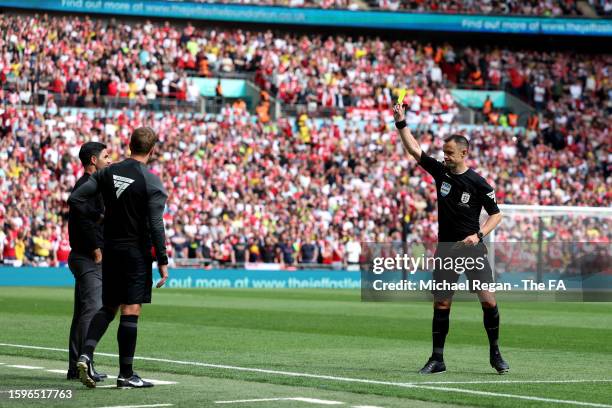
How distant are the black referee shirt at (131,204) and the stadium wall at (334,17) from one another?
37.0 metres

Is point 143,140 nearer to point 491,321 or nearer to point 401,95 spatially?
point 401,95

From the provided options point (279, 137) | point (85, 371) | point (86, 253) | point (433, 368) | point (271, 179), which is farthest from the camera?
point (279, 137)

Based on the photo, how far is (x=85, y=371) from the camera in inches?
428

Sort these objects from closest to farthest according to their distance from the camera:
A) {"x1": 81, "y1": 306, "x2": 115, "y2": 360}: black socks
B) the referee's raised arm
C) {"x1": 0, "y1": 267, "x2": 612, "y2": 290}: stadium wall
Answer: {"x1": 81, "y1": 306, "x2": 115, "y2": 360}: black socks
the referee's raised arm
{"x1": 0, "y1": 267, "x2": 612, "y2": 290}: stadium wall

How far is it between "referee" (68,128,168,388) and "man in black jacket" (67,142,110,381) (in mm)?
1041

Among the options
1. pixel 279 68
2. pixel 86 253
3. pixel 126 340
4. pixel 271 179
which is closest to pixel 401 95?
pixel 86 253

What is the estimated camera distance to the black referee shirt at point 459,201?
1291 centimetres

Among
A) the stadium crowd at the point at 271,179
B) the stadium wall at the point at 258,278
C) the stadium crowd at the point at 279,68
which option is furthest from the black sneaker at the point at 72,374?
the stadium crowd at the point at 279,68

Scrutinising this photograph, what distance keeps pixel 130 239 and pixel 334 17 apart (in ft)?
137

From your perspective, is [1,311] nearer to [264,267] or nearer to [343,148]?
[264,267]

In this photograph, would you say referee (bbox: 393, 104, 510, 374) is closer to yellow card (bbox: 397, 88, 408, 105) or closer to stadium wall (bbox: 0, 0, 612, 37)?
yellow card (bbox: 397, 88, 408, 105)

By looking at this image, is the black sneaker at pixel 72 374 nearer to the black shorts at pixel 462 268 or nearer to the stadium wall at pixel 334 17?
the black shorts at pixel 462 268

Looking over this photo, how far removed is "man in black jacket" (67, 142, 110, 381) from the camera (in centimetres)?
1215

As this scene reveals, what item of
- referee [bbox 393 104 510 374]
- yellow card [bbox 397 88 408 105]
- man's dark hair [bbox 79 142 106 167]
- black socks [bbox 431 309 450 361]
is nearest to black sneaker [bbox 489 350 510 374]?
referee [bbox 393 104 510 374]
